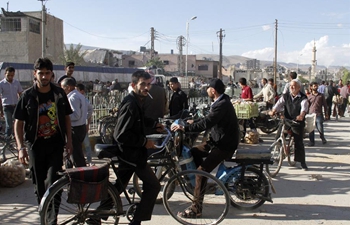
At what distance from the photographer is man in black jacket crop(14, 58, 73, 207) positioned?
3996mm

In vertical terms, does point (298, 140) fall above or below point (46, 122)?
below

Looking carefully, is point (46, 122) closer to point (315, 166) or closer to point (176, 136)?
point (176, 136)

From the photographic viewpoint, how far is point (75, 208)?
4043mm

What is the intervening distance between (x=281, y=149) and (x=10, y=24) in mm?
42747

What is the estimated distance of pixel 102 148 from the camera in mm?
4219

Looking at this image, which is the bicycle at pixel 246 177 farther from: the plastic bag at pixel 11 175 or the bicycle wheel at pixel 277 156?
the plastic bag at pixel 11 175

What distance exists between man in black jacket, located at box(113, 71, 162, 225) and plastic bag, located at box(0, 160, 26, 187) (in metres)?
2.91

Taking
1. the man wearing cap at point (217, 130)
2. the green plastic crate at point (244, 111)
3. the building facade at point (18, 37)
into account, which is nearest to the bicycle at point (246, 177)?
the man wearing cap at point (217, 130)

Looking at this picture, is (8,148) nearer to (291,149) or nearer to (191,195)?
(191,195)

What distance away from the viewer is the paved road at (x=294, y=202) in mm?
5027

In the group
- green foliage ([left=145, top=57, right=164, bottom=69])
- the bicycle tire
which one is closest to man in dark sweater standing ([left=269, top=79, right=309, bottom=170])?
the bicycle tire

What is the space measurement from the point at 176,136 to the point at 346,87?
56.8ft

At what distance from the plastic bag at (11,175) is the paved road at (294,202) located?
0.33ft

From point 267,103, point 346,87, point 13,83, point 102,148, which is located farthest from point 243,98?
point 346,87
